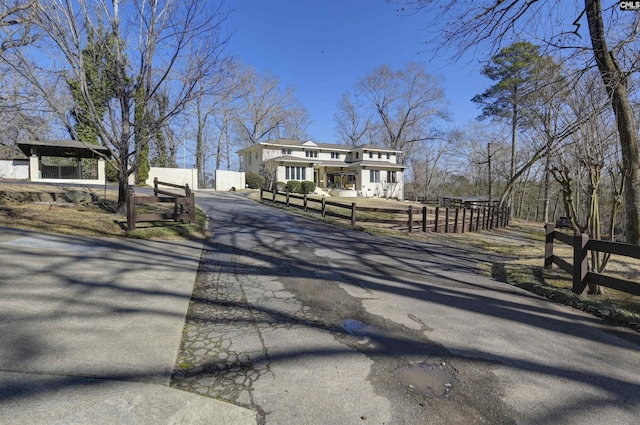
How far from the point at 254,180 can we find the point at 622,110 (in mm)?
31822

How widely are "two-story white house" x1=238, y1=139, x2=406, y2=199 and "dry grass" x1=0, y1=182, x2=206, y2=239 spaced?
22757 mm

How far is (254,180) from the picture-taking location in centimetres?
3525

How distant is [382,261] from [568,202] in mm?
3772

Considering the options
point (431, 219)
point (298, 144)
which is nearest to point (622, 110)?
point (431, 219)

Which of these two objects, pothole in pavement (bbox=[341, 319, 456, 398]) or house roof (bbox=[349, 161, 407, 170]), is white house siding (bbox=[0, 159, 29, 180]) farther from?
pothole in pavement (bbox=[341, 319, 456, 398])

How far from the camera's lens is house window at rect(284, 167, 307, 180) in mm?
35156

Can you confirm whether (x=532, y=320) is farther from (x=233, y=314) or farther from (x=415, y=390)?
(x=233, y=314)

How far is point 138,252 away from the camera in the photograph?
658 centimetres

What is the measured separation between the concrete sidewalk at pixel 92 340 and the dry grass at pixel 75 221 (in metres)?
2.50

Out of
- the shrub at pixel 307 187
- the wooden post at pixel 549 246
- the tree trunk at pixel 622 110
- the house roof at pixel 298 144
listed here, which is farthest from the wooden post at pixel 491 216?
the house roof at pixel 298 144

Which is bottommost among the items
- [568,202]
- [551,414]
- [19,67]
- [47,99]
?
[551,414]

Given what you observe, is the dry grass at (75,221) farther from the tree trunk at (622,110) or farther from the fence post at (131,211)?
the tree trunk at (622,110)

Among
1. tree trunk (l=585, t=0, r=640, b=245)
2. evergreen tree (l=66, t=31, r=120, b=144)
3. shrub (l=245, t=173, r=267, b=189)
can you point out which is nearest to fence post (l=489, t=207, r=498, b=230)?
tree trunk (l=585, t=0, r=640, b=245)

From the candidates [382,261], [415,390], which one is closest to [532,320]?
[415,390]
